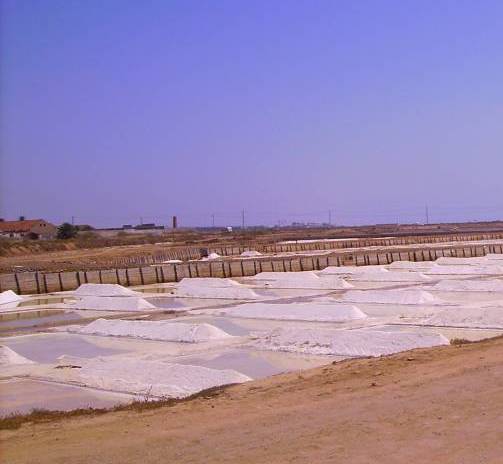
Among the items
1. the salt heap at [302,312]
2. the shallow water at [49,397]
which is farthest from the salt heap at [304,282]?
the shallow water at [49,397]

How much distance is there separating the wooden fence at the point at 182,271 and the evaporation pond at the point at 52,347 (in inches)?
466

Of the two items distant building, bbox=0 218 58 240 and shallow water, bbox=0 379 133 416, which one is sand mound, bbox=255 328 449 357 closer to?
shallow water, bbox=0 379 133 416

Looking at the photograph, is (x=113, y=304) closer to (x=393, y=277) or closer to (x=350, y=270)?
(x=393, y=277)

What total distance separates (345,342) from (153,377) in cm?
360

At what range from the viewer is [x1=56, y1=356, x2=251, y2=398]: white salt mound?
9029 mm

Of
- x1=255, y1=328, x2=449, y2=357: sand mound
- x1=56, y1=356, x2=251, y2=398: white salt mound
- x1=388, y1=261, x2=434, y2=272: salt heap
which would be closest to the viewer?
x1=56, y1=356, x2=251, y2=398: white salt mound

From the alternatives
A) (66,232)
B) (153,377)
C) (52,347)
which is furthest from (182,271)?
(66,232)

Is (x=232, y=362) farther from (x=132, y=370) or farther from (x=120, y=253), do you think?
(x=120, y=253)

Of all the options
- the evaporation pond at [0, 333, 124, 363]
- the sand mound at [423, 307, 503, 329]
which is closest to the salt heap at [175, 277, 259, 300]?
the evaporation pond at [0, 333, 124, 363]

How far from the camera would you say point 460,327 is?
1411cm

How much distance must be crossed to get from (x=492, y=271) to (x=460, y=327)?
14.9 m

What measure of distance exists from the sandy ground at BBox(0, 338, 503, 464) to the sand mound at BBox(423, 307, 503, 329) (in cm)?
594

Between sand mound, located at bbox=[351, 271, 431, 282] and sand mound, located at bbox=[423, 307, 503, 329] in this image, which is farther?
sand mound, located at bbox=[351, 271, 431, 282]

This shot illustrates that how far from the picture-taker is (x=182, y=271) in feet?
102
